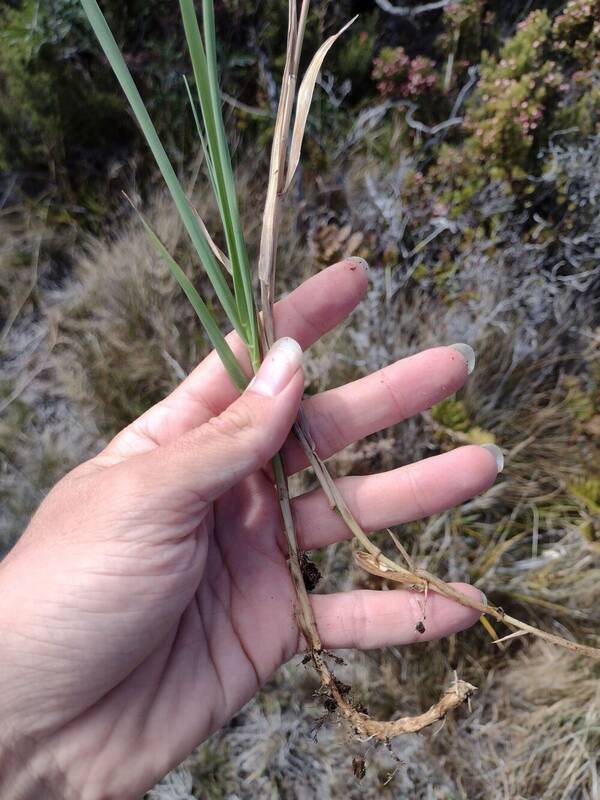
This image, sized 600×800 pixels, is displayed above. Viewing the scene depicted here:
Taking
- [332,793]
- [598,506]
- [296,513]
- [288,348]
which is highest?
[288,348]

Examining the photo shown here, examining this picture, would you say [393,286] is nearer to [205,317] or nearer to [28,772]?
[205,317]

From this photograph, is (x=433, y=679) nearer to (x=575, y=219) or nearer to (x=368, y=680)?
(x=368, y=680)

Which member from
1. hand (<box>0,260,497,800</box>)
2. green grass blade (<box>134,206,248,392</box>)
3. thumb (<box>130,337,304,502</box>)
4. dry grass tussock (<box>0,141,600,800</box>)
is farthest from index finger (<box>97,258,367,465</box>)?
dry grass tussock (<box>0,141,600,800</box>)

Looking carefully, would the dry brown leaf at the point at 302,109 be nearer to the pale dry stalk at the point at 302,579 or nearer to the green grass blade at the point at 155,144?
the pale dry stalk at the point at 302,579

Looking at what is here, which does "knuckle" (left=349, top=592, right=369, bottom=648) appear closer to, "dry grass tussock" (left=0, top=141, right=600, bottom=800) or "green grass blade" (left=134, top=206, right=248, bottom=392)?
"dry grass tussock" (left=0, top=141, right=600, bottom=800)

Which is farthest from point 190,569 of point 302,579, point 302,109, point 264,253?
point 302,109

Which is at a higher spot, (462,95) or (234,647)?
(462,95)

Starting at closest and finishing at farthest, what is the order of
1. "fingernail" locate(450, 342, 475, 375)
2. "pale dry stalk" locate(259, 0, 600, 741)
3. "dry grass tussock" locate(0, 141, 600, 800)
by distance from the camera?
"pale dry stalk" locate(259, 0, 600, 741) → "fingernail" locate(450, 342, 475, 375) → "dry grass tussock" locate(0, 141, 600, 800)

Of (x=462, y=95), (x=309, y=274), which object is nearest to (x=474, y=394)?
(x=309, y=274)
